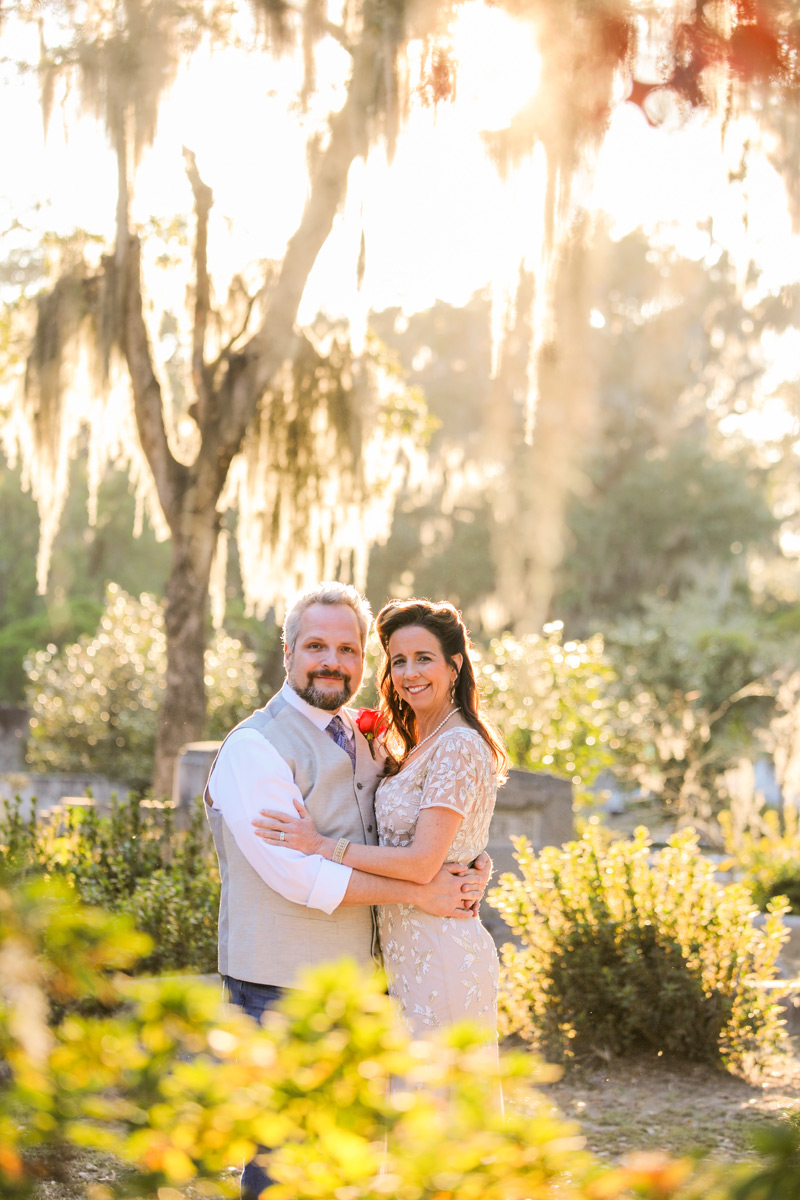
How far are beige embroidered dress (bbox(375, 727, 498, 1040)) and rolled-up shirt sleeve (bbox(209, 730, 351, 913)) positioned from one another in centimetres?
29

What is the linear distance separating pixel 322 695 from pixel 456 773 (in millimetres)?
395

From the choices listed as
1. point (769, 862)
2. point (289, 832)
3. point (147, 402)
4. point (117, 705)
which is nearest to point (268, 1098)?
point (289, 832)

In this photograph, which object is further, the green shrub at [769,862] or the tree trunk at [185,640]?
the tree trunk at [185,640]

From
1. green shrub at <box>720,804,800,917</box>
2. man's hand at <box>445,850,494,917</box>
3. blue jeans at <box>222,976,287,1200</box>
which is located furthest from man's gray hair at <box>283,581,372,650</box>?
green shrub at <box>720,804,800,917</box>

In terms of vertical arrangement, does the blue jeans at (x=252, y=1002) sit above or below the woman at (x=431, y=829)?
below

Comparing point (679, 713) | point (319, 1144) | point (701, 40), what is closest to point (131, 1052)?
point (319, 1144)

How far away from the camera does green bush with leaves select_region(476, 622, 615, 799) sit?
9.26 meters

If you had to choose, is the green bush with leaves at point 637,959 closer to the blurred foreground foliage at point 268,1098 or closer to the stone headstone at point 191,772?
the stone headstone at point 191,772

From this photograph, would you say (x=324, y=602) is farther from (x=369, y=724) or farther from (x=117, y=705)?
(x=117, y=705)

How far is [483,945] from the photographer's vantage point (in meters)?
3.21

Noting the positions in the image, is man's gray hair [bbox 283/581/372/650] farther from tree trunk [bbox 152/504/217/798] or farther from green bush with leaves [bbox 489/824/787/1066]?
tree trunk [bbox 152/504/217/798]

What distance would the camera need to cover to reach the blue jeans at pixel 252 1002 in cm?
277

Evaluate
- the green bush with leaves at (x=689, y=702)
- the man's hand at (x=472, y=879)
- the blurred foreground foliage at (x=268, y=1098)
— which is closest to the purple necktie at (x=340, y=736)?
the man's hand at (x=472, y=879)

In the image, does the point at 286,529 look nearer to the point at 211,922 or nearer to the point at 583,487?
the point at 211,922
